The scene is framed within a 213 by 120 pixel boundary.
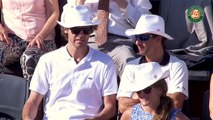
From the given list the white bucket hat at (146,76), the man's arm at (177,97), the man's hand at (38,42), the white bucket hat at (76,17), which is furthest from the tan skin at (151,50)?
the man's hand at (38,42)

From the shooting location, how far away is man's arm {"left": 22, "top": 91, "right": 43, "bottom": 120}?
4.95 m

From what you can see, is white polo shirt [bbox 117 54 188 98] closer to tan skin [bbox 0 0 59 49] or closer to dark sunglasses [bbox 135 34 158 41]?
dark sunglasses [bbox 135 34 158 41]

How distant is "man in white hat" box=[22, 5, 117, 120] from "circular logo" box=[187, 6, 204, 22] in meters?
1.36

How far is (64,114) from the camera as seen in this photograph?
5.01m

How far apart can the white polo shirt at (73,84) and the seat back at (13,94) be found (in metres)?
0.12

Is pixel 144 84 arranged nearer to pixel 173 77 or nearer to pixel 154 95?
pixel 154 95

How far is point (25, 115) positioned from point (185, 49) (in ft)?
5.82

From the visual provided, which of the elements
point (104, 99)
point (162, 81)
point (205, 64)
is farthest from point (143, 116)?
point (205, 64)

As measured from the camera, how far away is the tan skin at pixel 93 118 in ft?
16.2

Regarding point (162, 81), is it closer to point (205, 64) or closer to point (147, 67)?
point (147, 67)

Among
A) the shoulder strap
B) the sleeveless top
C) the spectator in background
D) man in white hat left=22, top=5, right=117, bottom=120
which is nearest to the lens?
the sleeveless top

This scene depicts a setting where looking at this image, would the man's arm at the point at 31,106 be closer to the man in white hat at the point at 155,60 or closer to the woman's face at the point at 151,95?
the man in white hat at the point at 155,60

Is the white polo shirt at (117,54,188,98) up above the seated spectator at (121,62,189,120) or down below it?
below

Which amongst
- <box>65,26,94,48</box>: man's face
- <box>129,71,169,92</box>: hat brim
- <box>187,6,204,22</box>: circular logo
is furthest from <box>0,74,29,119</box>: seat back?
<box>187,6,204,22</box>: circular logo
